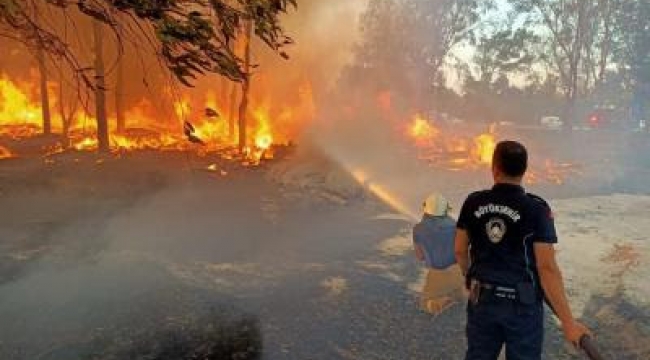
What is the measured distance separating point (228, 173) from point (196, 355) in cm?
1138

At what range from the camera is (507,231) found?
3.71m

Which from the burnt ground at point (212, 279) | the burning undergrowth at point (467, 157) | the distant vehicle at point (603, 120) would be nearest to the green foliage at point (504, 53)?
the distant vehicle at point (603, 120)

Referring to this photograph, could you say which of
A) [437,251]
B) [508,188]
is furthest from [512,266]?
[437,251]

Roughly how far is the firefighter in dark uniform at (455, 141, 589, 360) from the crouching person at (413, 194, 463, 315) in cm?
251

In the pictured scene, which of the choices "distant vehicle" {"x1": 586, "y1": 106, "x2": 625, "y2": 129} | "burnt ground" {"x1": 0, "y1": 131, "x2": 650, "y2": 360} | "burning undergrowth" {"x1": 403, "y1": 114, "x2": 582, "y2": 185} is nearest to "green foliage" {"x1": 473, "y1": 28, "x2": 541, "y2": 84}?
"distant vehicle" {"x1": 586, "y1": 106, "x2": 625, "y2": 129}

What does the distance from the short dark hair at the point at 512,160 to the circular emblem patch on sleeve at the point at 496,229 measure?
32cm

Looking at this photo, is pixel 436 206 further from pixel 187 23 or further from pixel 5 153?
pixel 5 153

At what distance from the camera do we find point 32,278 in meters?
8.09

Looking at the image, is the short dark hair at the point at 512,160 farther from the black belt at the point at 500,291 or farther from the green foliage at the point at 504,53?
the green foliage at the point at 504,53

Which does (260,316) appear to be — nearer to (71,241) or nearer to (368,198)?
(71,241)

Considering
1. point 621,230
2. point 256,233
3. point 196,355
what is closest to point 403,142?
point 621,230

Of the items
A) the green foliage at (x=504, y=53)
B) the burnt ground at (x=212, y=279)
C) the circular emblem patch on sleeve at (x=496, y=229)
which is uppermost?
the green foliage at (x=504, y=53)

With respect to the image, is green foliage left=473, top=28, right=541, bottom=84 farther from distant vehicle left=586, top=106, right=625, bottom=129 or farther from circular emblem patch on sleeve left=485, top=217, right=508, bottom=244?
circular emblem patch on sleeve left=485, top=217, right=508, bottom=244

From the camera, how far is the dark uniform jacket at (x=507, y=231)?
364 cm
